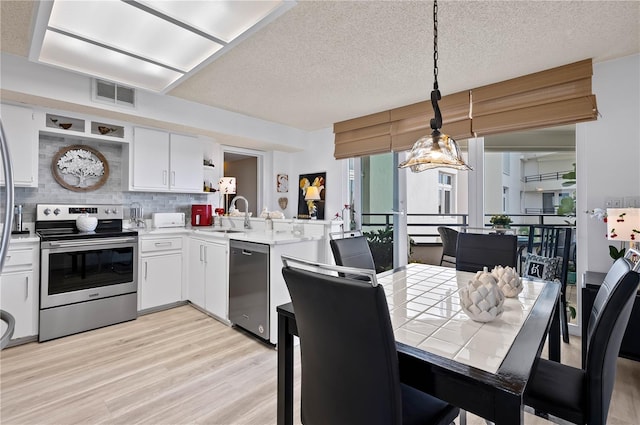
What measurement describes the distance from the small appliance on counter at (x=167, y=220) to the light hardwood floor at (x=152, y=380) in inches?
50.3

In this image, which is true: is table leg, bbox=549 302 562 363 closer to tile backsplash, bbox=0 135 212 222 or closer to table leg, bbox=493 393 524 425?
table leg, bbox=493 393 524 425

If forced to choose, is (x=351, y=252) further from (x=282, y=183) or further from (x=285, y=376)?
(x=282, y=183)

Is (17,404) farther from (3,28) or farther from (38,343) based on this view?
(3,28)

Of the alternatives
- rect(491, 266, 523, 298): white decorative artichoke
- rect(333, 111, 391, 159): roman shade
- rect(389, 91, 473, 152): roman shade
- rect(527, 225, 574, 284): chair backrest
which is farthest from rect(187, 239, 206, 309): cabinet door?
rect(527, 225, 574, 284): chair backrest

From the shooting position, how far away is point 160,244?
3375 mm

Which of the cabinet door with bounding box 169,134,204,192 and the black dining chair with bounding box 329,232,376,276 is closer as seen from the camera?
the black dining chair with bounding box 329,232,376,276

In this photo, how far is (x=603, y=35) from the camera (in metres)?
2.11

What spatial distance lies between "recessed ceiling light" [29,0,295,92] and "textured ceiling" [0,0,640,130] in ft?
0.72

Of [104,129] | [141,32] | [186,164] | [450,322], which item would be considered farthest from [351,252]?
[104,129]

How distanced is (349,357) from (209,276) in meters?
2.61

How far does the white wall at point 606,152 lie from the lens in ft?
7.93

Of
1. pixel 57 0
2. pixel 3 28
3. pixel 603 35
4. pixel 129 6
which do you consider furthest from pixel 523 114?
pixel 3 28

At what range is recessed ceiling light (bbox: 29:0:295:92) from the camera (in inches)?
66.7

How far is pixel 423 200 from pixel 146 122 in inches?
134
